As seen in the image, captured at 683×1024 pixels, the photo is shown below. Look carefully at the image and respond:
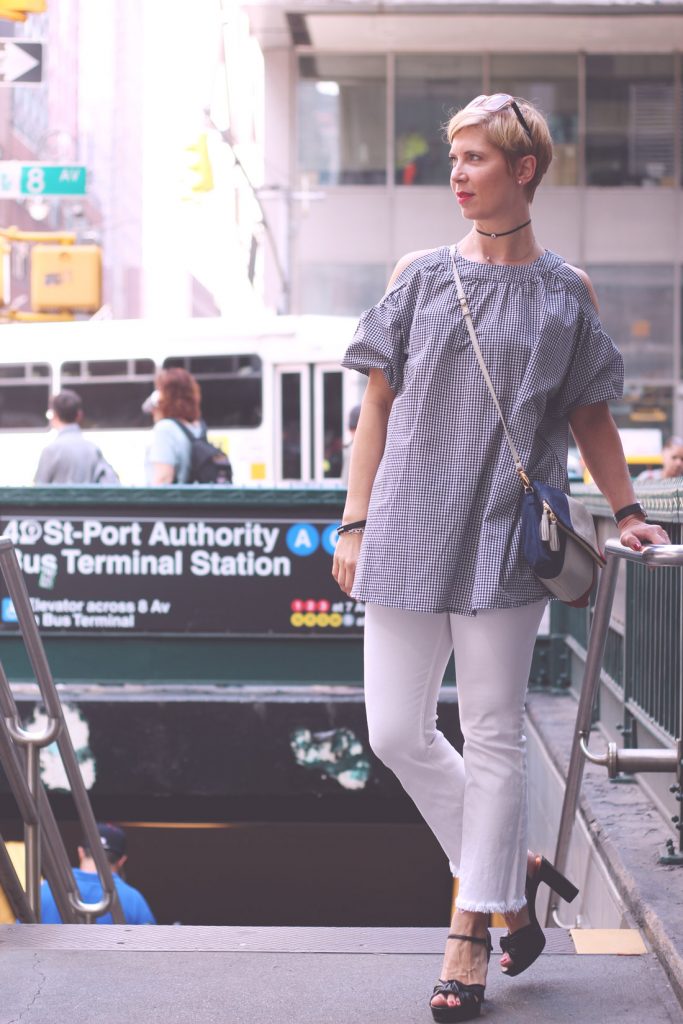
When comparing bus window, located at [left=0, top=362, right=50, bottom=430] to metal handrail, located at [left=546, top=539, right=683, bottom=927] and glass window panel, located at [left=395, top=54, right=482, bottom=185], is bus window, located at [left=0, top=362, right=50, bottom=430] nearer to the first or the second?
glass window panel, located at [left=395, top=54, right=482, bottom=185]

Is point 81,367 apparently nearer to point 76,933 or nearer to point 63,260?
point 63,260

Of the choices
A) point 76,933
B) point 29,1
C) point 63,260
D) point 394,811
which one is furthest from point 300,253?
point 76,933

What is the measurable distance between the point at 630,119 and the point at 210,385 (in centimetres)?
1147

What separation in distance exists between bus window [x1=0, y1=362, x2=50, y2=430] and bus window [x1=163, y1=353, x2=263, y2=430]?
90.8 inches

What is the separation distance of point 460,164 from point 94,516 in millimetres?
5003

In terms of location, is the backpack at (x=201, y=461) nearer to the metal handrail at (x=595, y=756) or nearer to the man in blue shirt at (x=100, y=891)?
the man in blue shirt at (x=100, y=891)

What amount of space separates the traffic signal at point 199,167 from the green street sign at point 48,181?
3011 millimetres

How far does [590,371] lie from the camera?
9.66ft

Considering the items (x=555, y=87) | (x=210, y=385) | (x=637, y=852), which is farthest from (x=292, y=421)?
(x=637, y=852)

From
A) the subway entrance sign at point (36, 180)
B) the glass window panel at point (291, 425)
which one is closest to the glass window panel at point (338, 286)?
the glass window panel at point (291, 425)

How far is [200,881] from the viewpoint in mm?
8727

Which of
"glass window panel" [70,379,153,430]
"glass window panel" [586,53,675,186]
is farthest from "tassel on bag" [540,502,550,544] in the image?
"glass window panel" [586,53,675,186]

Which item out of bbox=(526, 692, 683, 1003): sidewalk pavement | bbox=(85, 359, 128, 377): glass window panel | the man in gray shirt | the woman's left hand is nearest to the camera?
the woman's left hand

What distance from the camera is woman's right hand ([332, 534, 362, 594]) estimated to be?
2938 millimetres
